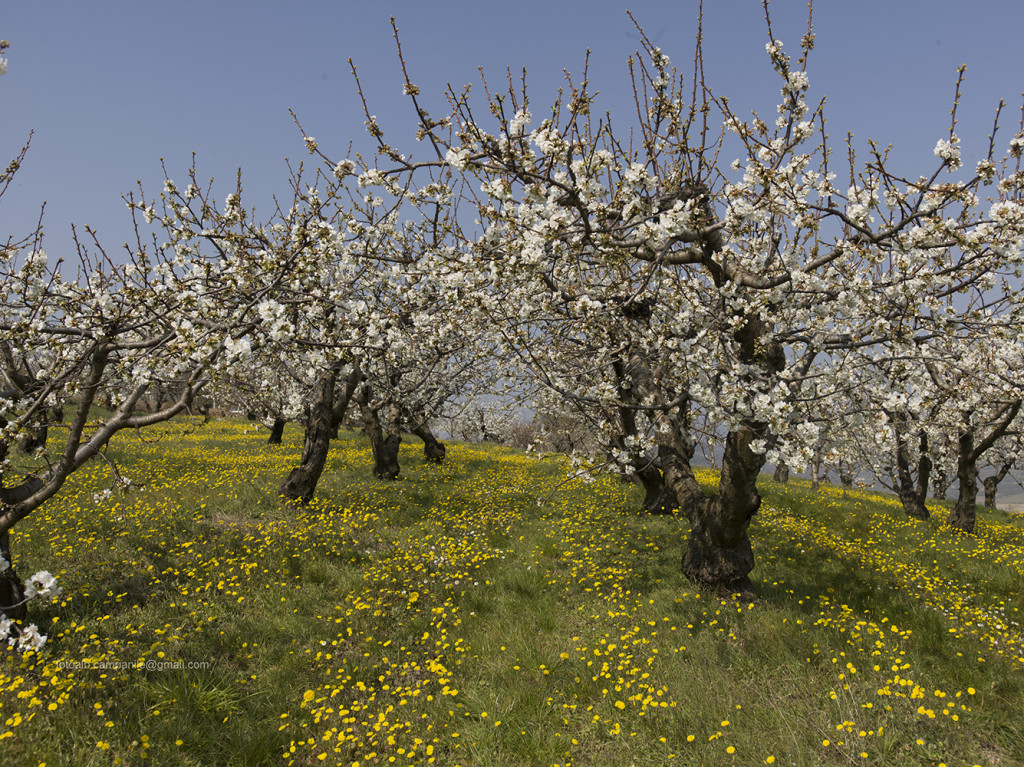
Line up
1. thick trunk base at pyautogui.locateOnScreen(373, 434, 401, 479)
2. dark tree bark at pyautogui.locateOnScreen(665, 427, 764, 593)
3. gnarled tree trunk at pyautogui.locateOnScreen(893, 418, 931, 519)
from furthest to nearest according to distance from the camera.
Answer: gnarled tree trunk at pyautogui.locateOnScreen(893, 418, 931, 519), thick trunk base at pyautogui.locateOnScreen(373, 434, 401, 479), dark tree bark at pyautogui.locateOnScreen(665, 427, 764, 593)

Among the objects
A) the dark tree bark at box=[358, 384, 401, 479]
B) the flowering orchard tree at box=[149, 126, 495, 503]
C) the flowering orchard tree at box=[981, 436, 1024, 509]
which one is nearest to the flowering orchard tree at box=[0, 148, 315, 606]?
the flowering orchard tree at box=[149, 126, 495, 503]

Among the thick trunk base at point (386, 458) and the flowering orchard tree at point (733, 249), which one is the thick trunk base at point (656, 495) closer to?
the flowering orchard tree at point (733, 249)

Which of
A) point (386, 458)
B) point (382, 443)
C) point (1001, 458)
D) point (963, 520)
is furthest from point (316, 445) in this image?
point (1001, 458)

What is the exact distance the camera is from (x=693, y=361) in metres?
6.14

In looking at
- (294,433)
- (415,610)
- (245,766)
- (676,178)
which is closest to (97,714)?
(245,766)

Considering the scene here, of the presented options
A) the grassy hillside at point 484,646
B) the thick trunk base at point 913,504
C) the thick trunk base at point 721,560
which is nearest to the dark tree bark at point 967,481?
the thick trunk base at point 913,504

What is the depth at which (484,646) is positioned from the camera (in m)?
5.83

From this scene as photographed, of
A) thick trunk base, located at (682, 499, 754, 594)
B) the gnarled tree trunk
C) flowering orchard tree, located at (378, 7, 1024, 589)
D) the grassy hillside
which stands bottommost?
the grassy hillside

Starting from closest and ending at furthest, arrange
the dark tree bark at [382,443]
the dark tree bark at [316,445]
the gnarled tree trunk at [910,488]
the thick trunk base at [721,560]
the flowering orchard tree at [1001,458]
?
1. the thick trunk base at [721,560]
2. the dark tree bark at [316,445]
3. the dark tree bark at [382,443]
4. the gnarled tree trunk at [910,488]
5. the flowering orchard tree at [1001,458]

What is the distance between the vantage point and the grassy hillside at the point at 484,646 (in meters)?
4.34

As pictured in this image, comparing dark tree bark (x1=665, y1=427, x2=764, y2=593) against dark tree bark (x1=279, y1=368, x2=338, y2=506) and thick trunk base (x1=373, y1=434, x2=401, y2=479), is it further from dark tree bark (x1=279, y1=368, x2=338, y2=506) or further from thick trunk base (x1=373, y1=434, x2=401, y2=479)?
thick trunk base (x1=373, y1=434, x2=401, y2=479)

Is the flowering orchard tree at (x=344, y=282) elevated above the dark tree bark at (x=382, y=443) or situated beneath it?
elevated above

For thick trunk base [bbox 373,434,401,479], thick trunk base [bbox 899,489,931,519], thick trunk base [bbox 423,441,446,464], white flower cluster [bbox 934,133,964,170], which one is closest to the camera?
white flower cluster [bbox 934,133,964,170]

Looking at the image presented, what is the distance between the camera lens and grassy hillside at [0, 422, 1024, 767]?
4340 mm
